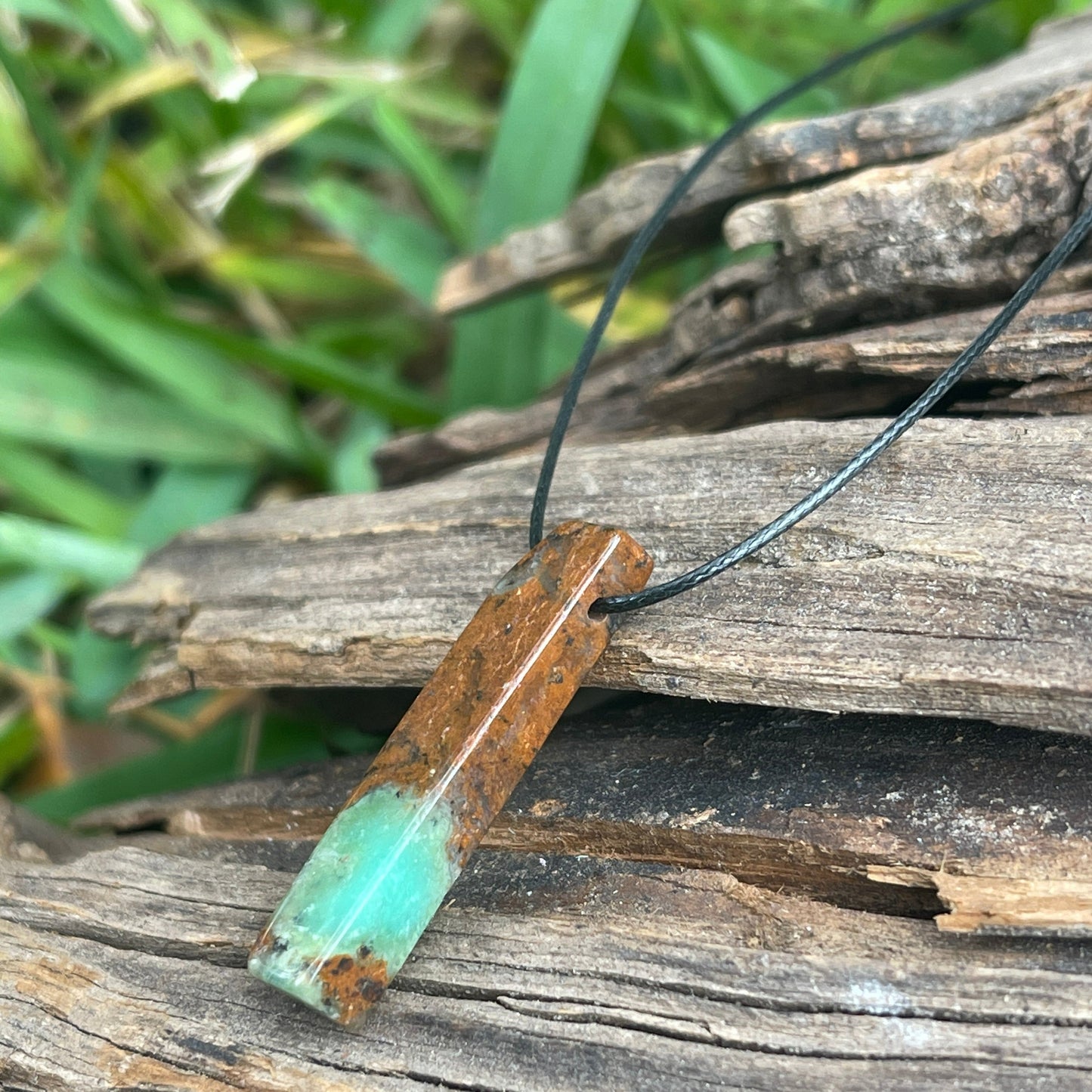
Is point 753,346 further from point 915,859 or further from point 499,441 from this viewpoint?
point 915,859

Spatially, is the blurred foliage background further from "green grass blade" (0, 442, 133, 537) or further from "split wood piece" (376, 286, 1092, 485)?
"split wood piece" (376, 286, 1092, 485)

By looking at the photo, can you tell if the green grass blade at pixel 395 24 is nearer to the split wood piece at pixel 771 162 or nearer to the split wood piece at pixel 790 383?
the split wood piece at pixel 771 162

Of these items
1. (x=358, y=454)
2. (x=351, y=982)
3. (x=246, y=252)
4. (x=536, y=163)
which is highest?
(x=246, y=252)

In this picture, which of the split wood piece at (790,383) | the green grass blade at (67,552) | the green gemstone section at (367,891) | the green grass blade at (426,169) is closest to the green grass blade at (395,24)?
the green grass blade at (426,169)

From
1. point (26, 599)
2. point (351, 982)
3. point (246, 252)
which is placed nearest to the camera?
point (351, 982)

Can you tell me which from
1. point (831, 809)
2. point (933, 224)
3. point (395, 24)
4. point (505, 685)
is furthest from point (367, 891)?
point (395, 24)

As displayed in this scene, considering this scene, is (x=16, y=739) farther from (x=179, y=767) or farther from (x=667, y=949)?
(x=667, y=949)
